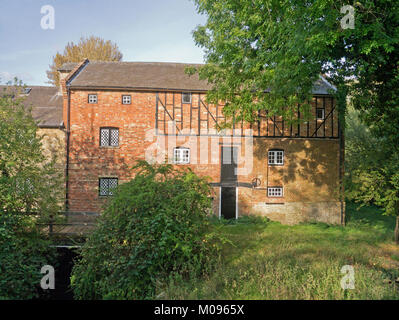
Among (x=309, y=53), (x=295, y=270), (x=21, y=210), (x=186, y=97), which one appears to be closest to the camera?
(x=295, y=270)

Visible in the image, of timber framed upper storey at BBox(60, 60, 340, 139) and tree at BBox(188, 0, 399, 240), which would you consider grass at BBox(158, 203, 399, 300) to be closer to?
tree at BBox(188, 0, 399, 240)

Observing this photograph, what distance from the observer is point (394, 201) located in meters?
9.51

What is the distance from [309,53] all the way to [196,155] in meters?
8.15

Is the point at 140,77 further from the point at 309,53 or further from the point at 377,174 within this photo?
the point at 377,174

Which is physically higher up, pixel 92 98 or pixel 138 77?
pixel 138 77

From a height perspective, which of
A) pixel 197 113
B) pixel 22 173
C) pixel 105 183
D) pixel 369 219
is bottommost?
pixel 369 219

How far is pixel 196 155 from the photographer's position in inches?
568

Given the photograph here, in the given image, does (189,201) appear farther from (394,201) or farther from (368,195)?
(394,201)

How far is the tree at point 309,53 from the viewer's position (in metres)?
6.86

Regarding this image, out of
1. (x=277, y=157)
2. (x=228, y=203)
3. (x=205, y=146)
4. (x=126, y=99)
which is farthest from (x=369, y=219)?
(x=126, y=99)

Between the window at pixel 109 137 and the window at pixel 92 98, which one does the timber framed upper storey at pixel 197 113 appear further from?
the window at pixel 109 137

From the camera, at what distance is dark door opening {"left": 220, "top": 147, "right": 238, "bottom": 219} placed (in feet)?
48.1
